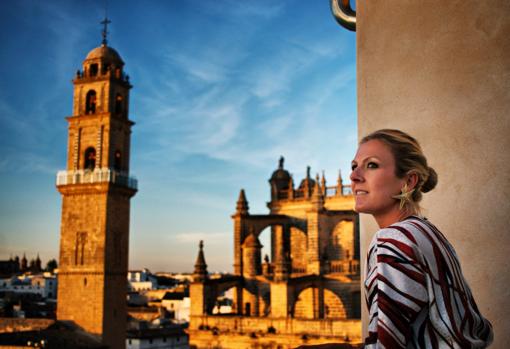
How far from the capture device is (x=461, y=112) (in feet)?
7.93

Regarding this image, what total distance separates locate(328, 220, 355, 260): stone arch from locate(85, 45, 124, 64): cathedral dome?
15004mm

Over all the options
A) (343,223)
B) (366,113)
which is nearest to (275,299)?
(343,223)

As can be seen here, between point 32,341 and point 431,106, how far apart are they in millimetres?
28345

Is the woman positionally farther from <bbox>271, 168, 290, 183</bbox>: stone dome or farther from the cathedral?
<bbox>271, 168, 290, 183</bbox>: stone dome

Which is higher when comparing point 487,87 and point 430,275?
point 487,87

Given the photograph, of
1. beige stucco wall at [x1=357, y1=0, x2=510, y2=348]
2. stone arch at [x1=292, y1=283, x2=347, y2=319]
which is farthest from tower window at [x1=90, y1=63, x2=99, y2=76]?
beige stucco wall at [x1=357, y1=0, x2=510, y2=348]

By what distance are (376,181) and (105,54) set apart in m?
32.3

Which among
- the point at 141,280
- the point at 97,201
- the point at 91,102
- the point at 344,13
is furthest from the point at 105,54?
the point at 141,280

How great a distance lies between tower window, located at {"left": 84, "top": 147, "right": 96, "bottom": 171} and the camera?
31641 mm

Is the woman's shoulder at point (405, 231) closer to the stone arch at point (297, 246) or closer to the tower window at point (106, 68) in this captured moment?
the stone arch at point (297, 246)

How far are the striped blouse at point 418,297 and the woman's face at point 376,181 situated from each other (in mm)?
196

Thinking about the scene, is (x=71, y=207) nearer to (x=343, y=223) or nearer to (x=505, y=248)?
(x=343, y=223)

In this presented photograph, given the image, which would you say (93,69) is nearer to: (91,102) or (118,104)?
(91,102)

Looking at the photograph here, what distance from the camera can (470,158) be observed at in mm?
2363
